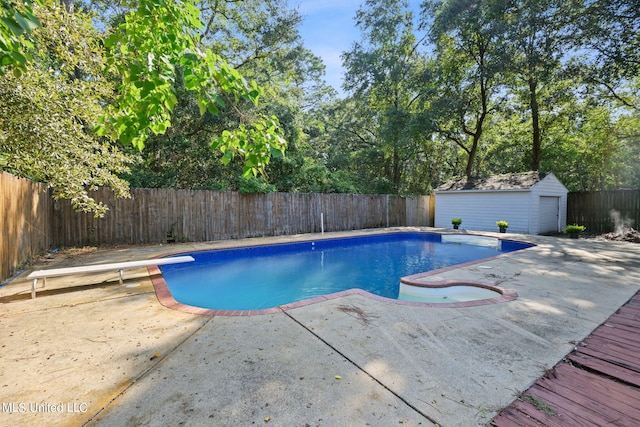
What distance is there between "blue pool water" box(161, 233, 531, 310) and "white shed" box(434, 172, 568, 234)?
107 inches

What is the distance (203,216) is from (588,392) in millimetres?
9280

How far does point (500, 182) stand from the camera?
1228cm

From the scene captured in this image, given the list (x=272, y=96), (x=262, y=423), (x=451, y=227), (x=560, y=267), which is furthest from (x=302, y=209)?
(x=262, y=423)

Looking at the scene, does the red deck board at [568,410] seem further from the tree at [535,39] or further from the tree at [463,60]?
the tree at [463,60]

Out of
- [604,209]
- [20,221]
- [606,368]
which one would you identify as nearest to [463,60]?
[604,209]

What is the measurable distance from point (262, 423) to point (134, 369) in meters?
1.14

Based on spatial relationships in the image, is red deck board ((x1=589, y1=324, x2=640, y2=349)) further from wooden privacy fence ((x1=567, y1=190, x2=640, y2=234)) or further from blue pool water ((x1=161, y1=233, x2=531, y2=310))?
wooden privacy fence ((x1=567, y1=190, x2=640, y2=234))

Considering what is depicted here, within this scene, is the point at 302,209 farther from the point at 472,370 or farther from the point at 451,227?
the point at 472,370

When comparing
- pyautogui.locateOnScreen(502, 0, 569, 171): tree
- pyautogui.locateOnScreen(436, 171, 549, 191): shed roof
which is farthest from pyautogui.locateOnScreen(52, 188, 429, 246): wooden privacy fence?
pyautogui.locateOnScreen(502, 0, 569, 171): tree

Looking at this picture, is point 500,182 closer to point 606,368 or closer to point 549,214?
point 549,214

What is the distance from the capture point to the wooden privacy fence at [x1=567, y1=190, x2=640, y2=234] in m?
10.5

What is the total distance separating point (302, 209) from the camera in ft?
37.3

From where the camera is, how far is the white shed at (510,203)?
433 inches

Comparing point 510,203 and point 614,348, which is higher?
point 510,203
